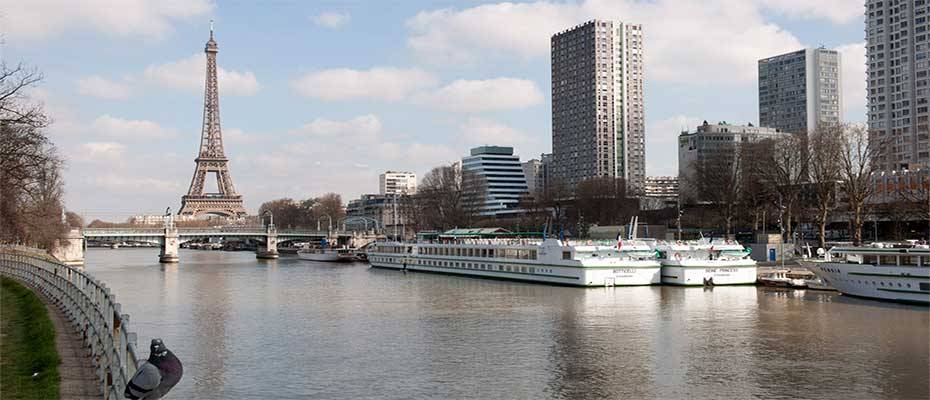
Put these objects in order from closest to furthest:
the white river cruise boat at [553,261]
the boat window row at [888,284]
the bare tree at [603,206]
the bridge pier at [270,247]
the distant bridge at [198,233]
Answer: the boat window row at [888,284]
the white river cruise boat at [553,261]
the distant bridge at [198,233]
the bare tree at [603,206]
the bridge pier at [270,247]

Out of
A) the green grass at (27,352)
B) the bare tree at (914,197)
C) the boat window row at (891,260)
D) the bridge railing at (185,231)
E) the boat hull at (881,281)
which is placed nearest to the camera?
the green grass at (27,352)

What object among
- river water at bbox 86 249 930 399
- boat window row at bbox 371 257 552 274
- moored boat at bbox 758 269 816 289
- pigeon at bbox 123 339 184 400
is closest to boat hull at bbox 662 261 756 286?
moored boat at bbox 758 269 816 289

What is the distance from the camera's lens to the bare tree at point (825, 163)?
7806 centimetres

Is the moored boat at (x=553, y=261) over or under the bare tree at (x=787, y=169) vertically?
under

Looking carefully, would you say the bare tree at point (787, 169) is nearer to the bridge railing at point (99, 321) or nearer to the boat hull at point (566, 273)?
the boat hull at point (566, 273)

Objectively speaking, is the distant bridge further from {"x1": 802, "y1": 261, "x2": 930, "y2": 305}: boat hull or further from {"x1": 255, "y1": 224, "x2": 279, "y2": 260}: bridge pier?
{"x1": 802, "y1": 261, "x2": 930, "y2": 305}: boat hull

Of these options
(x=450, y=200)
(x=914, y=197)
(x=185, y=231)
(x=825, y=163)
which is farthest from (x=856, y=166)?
(x=185, y=231)

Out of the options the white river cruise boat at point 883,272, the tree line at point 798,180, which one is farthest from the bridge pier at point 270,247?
the white river cruise boat at point 883,272

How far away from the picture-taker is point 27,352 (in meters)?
23.5

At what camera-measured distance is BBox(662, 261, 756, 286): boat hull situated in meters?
61.9

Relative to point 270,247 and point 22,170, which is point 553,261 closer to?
point 22,170

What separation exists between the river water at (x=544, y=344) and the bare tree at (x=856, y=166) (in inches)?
942

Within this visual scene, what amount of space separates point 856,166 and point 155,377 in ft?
272

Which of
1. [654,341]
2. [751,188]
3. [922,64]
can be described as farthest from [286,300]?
[922,64]
